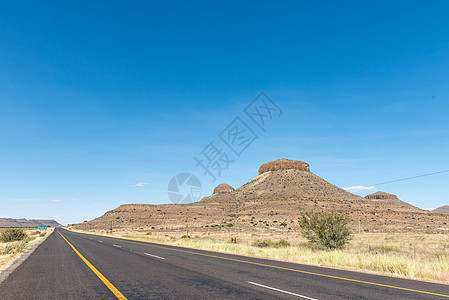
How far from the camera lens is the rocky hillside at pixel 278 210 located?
68062 mm

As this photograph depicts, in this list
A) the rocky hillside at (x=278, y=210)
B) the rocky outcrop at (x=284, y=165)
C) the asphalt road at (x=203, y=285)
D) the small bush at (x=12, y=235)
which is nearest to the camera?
the asphalt road at (x=203, y=285)

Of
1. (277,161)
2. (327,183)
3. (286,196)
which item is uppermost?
(277,161)

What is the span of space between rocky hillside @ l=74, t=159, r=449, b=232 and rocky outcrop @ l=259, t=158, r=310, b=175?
451 mm

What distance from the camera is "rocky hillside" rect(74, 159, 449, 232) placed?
6806 centimetres

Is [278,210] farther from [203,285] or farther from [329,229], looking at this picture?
[203,285]

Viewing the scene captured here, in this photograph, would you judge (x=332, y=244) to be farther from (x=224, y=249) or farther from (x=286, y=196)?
(x=286, y=196)

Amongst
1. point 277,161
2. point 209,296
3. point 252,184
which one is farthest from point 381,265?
point 277,161

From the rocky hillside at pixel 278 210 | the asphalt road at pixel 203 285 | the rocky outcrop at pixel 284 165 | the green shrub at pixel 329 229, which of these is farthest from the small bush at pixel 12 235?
the rocky outcrop at pixel 284 165

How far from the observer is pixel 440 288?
880 centimetres

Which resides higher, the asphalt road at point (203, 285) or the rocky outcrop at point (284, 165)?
the rocky outcrop at point (284, 165)

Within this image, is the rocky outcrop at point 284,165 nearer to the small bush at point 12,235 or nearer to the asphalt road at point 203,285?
the small bush at point 12,235

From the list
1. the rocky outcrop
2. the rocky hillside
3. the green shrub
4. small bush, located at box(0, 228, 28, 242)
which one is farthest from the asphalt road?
the rocky outcrop

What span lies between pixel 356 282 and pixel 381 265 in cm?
425

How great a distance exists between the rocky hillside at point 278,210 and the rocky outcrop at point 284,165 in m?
0.45
